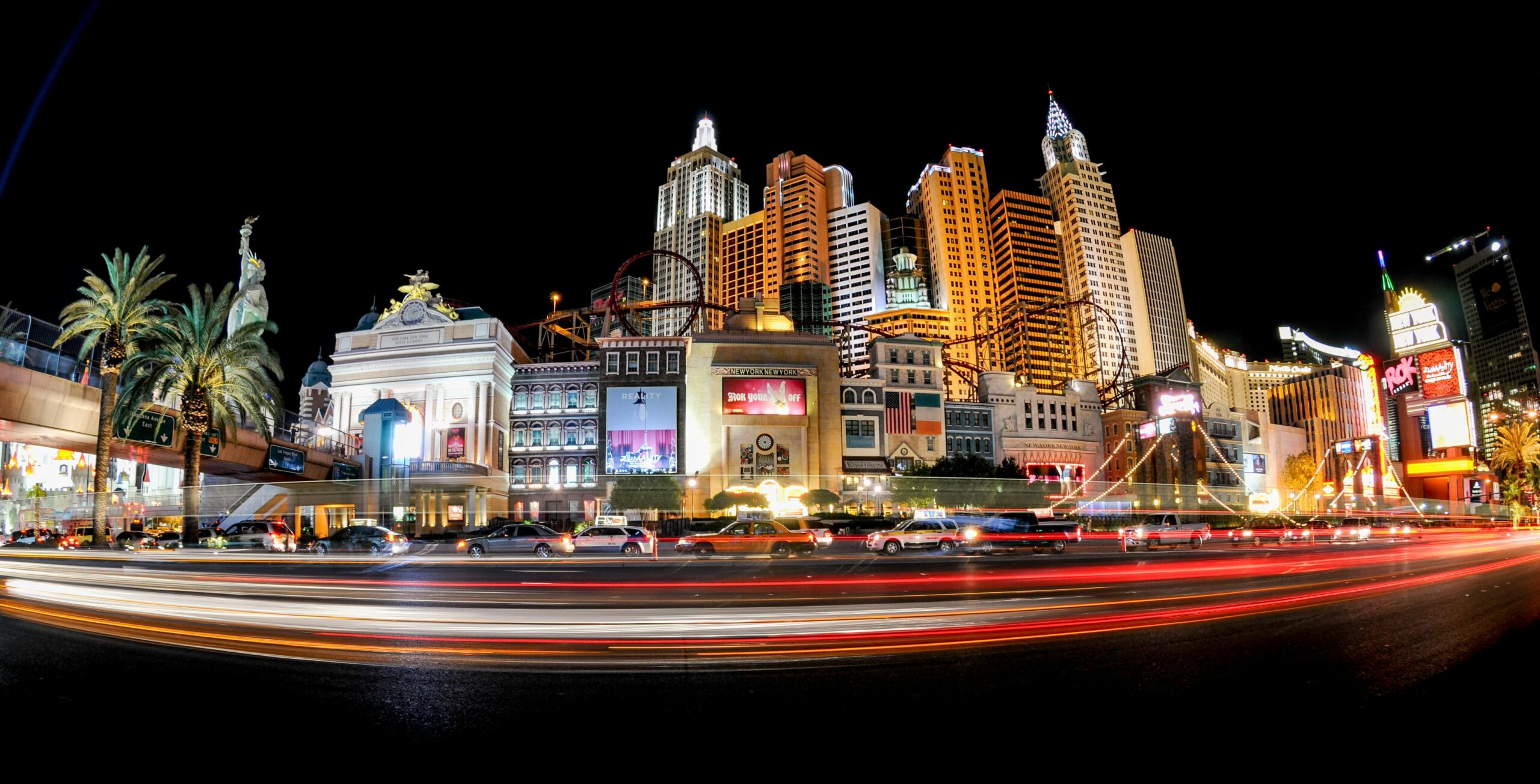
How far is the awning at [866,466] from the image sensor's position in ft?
265

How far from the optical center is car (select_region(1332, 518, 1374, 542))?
149 ft

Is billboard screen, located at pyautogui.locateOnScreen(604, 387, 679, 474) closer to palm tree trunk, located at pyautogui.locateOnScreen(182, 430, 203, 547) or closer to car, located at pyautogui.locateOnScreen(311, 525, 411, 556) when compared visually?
car, located at pyautogui.locateOnScreen(311, 525, 411, 556)

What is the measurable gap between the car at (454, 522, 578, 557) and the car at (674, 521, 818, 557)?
5.02 metres

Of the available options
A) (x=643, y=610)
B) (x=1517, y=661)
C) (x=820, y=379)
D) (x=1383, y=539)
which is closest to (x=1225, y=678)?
(x=1517, y=661)

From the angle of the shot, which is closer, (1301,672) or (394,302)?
(1301,672)

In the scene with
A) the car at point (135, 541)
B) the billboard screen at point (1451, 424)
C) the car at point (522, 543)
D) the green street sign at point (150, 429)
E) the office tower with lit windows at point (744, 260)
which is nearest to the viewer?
the car at point (522, 543)

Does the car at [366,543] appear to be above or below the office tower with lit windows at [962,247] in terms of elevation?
below

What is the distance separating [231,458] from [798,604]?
131ft

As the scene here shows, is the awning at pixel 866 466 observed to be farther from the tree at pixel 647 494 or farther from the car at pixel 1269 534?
the car at pixel 1269 534

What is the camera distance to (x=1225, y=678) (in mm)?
7430

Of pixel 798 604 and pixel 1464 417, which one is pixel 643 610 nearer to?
pixel 798 604

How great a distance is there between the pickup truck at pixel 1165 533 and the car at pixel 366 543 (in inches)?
1243

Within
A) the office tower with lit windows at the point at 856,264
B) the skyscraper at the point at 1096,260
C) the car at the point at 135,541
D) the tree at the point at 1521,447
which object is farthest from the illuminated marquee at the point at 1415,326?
the car at the point at 135,541

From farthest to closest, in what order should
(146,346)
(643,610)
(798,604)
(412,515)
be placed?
(412,515), (146,346), (798,604), (643,610)
